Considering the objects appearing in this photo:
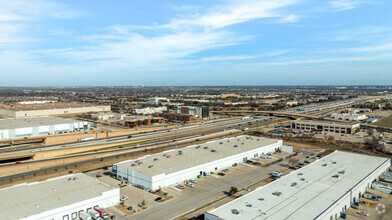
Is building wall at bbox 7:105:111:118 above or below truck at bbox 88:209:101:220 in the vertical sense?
above

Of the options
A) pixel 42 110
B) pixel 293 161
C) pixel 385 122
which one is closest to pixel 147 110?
pixel 42 110

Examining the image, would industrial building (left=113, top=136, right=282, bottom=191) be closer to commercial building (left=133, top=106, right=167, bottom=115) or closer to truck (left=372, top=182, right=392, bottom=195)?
truck (left=372, top=182, right=392, bottom=195)

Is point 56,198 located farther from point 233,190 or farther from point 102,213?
point 233,190

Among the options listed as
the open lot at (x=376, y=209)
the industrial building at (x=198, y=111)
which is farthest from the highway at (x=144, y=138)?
the open lot at (x=376, y=209)

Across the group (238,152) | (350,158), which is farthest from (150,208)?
(350,158)

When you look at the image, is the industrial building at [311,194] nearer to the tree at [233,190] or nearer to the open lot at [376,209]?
the open lot at [376,209]

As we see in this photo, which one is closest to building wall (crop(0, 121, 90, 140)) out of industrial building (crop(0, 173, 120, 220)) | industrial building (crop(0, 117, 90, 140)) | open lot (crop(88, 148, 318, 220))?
industrial building (crop(0, 117, 90, 140))
